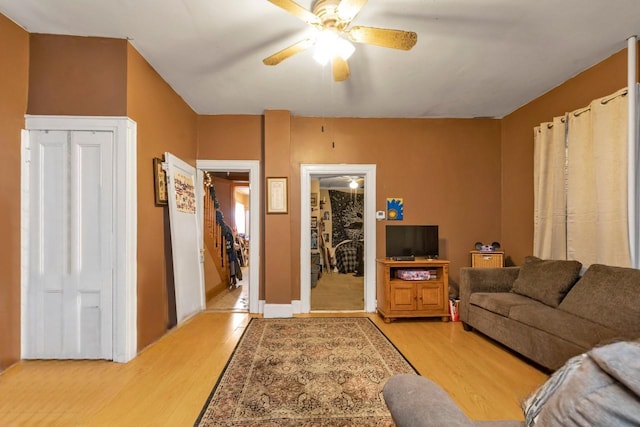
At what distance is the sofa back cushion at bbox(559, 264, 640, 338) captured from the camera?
7.13 feet

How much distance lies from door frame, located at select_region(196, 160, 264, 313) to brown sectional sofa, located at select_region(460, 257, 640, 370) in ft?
8.78

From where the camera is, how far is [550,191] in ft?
11.2

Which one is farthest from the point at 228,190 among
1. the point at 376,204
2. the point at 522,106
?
the point at 522,106

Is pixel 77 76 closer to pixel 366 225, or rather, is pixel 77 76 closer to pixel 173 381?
pixel 173 381

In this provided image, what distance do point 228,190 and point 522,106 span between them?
5.98 m

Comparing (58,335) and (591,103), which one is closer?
(58,335)

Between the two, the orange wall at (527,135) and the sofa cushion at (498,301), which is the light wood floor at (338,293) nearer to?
the sofa cushion at (498,301)

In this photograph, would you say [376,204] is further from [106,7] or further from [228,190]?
[228,190]

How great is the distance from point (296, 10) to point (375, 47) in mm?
1092

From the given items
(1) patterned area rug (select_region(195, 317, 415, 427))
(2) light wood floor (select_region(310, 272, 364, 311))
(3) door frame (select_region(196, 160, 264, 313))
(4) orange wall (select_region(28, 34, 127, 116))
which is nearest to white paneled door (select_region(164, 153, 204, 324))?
(3) door frame (select_region(196, 160, 264, 313))

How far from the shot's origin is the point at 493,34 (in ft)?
8.36

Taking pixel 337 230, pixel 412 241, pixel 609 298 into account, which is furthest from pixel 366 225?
pixel 337 230

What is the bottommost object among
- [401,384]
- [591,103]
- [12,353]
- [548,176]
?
[12,353]

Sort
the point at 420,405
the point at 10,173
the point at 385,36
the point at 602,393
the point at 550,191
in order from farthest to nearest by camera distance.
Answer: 1. the point at 550,191
2. the point at 10,173
3. the point at 385,36
4. the point at 420,405
5. the point at 602,393
